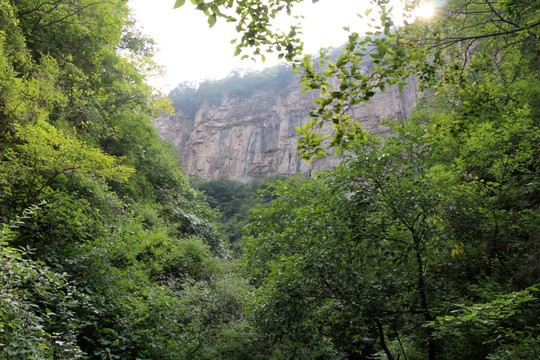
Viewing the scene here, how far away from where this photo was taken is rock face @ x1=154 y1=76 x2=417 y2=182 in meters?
46.9

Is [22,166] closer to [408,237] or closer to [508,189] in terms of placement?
[408,237]

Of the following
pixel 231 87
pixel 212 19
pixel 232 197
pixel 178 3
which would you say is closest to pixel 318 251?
pixel 212 19

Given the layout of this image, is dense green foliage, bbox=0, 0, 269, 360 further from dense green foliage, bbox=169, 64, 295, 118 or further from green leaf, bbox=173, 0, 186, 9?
dense green foliage, bbox=169, 64, 295, 118

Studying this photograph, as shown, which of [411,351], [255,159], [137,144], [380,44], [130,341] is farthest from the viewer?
[255,159]

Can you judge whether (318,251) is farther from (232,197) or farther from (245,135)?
(245,135)

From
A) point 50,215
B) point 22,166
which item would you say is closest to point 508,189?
point 50,215

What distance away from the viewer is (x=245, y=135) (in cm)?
4991

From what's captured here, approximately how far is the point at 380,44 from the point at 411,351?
714 centimetres

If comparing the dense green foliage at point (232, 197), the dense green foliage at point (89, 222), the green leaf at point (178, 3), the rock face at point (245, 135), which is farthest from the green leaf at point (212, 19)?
the rock face at point (245, 135)

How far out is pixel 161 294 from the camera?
576 cm

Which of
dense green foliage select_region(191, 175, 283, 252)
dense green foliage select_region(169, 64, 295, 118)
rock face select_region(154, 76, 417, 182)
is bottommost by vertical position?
dense green foliage select_region(191, 175, 283, 252)

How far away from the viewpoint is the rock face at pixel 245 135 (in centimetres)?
4691

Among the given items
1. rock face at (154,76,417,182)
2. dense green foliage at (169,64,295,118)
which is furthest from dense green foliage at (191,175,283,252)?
dense green foliage at (169,64,295,118)

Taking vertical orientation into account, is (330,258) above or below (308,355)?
above
